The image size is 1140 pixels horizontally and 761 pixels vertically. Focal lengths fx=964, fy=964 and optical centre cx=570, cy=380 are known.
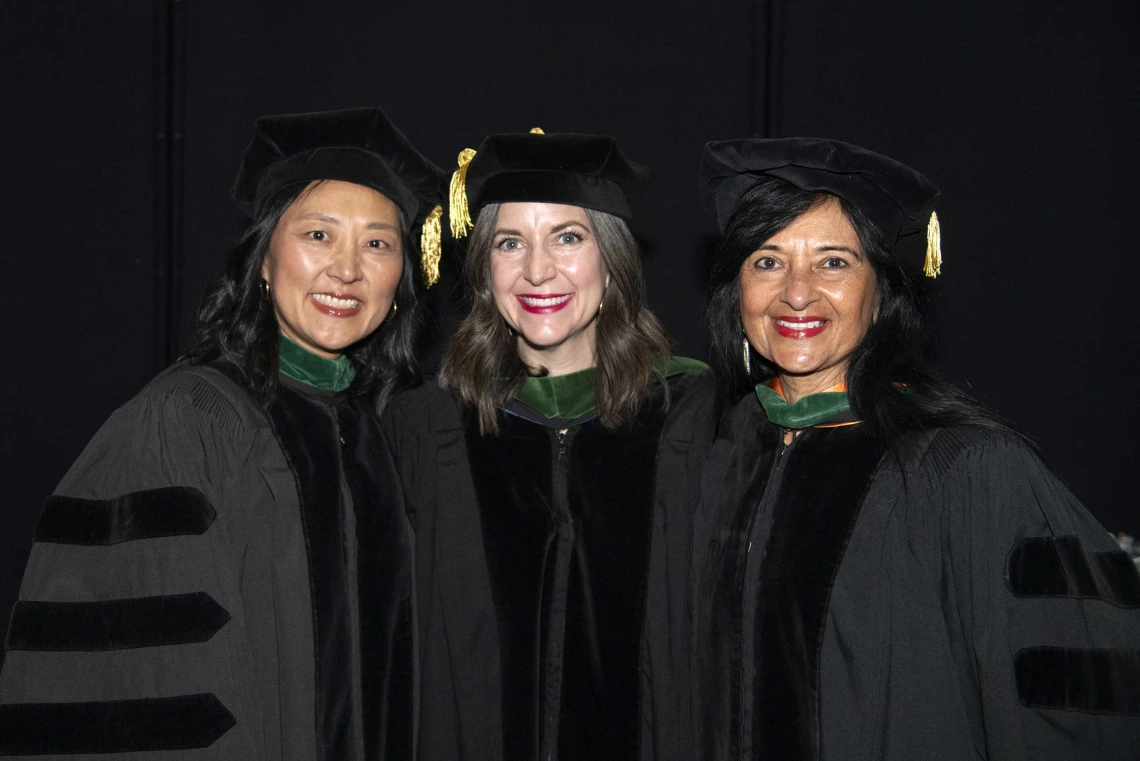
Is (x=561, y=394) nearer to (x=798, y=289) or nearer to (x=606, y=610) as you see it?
(x=606, y=610)

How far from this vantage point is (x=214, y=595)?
1.92 metres

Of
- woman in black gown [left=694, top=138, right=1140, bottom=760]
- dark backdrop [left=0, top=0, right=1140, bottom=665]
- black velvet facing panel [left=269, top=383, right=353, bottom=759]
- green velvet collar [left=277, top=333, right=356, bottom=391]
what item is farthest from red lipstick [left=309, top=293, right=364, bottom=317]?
dark backdrop [left=0, top=0, right=1140, bottom=665]

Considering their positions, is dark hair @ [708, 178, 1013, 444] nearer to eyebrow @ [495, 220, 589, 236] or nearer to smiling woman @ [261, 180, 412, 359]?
eyebrow @ [495, 220, 589, 236]


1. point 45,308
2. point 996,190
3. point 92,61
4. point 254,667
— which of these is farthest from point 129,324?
point 996,190

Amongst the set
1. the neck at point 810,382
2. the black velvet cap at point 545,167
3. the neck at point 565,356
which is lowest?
the neck at point 810,382

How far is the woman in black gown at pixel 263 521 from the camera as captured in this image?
1864mm

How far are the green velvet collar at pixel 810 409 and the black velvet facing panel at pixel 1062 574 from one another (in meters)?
0.47

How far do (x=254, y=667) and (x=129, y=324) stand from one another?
1734 millimetres

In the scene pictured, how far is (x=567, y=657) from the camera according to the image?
2244mm

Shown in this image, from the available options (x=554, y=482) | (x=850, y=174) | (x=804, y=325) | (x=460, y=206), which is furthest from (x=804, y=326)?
(x=460, y=206)

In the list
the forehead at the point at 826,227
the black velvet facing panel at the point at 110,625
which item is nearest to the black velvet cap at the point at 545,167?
the forehead at the point at 826,227

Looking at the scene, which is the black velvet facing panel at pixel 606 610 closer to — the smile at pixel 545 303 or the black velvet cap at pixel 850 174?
the smile at pixel 545 303

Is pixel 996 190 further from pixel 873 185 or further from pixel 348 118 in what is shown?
pixel 348 118

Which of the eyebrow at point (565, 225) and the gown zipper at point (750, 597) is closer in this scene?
the gown zipper at point (750, 597)
